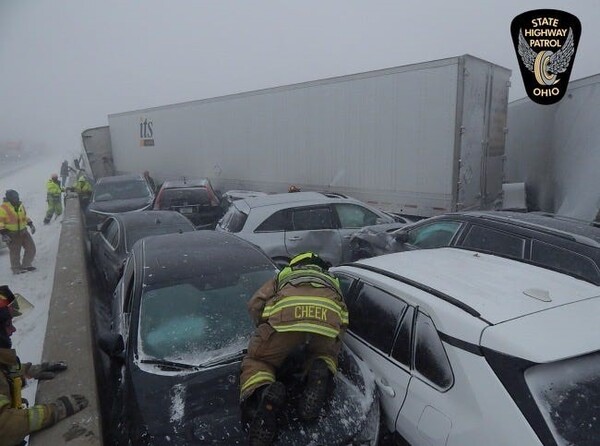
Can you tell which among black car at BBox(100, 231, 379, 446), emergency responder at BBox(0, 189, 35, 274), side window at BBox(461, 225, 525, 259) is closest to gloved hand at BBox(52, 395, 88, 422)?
black car at BBox(100, 231, 379, 446)

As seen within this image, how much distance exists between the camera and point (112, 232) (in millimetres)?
7355

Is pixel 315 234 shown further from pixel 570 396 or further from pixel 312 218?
pixel 570 396

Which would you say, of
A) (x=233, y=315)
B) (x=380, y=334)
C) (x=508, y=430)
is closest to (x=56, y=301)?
(x=233, y=315)

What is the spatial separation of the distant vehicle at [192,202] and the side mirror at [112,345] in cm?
661

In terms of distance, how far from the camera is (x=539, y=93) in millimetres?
10398

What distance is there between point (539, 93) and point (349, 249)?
22.1 ft

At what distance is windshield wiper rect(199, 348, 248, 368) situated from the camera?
3180 mm

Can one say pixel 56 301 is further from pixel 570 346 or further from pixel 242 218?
pixel 570 346

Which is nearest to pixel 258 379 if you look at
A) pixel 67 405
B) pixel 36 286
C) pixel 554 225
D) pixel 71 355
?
pixel 67 405

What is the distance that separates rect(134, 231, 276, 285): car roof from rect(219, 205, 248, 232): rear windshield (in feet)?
6.37

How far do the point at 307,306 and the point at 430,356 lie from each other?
2.47ft

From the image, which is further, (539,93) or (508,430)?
(539,93)

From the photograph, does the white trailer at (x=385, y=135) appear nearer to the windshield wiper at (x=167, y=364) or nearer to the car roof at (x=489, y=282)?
the car roof at (x=489, y=282)

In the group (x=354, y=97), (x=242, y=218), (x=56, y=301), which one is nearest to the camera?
(x=56, y=301)
